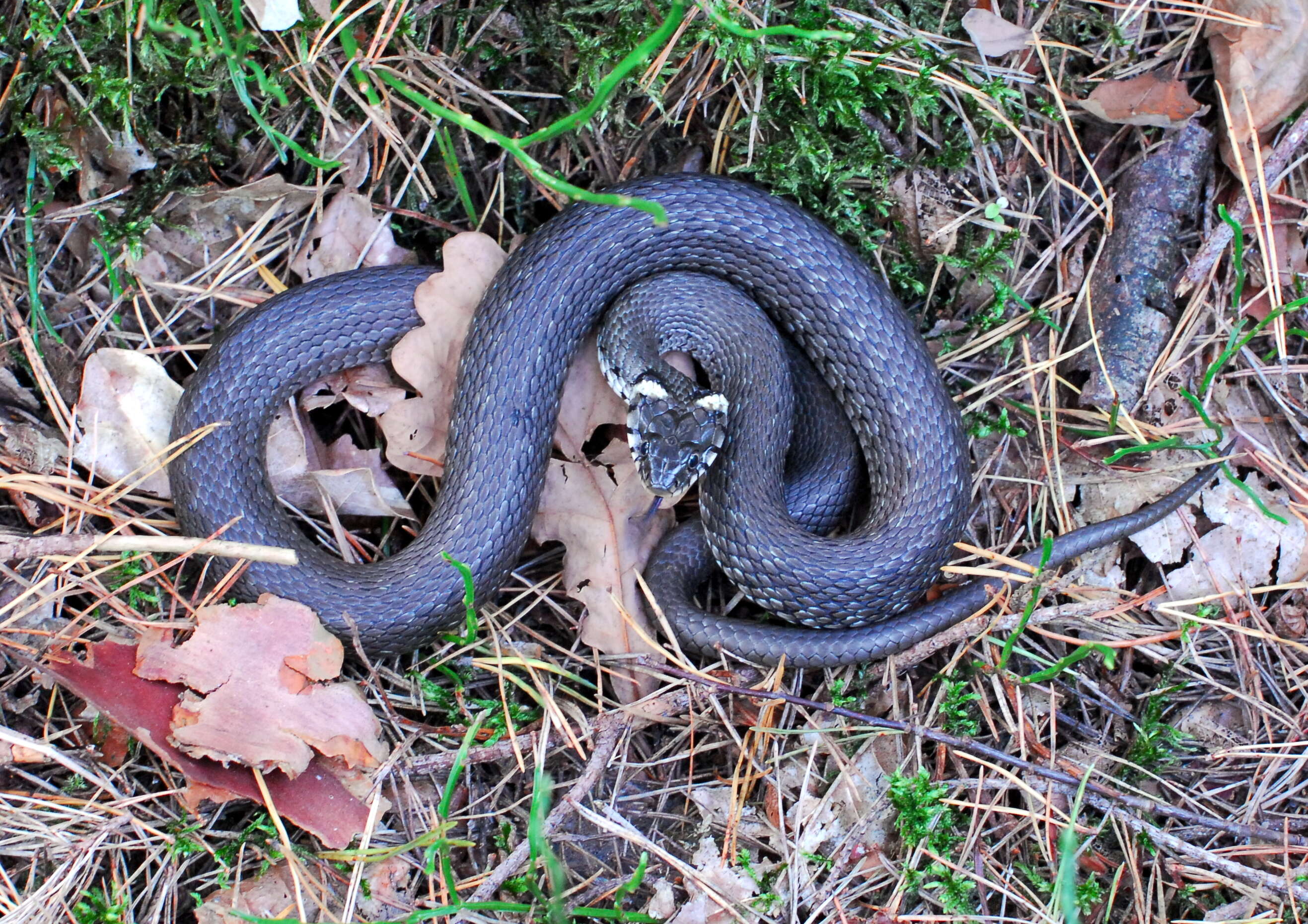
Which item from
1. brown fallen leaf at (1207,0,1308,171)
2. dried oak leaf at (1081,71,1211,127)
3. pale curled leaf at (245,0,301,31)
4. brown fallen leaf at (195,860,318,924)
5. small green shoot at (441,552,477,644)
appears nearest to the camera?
brown fallen leaf at (195,860,318,924)

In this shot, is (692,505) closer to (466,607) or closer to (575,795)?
(466,607)

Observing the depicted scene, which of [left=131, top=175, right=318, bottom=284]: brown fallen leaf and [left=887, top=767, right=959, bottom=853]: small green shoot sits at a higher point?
[left=131, top=175, right=318, bottom=284]: brown fallen leaf

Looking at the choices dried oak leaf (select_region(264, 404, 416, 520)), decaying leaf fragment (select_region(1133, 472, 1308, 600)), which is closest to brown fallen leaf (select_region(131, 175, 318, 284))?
dried oak leaf (select_region(264, 404, 416, 520))

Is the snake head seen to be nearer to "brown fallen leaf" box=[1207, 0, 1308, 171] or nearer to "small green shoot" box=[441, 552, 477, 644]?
"small green shoot" box=[441, 552, 477, 644]

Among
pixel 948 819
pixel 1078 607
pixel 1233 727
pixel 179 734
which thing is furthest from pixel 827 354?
pixel 179 734

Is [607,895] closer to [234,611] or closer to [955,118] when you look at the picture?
[234,611]

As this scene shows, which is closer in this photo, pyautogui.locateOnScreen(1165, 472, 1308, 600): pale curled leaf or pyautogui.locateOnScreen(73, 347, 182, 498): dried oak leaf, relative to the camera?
pyautogui.locateOnScreen(73, 347, 182, 498): dried oak leaf
